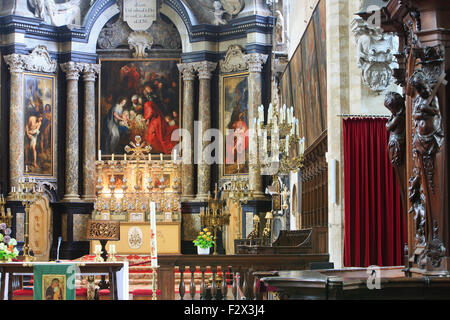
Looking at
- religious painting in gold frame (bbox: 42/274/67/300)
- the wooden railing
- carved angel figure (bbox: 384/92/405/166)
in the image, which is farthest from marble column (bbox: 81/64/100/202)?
carved angel figure (bbox: 384/92/405/166)

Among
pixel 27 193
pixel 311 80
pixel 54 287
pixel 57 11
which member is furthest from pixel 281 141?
pixel 57 11

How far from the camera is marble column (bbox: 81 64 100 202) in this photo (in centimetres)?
2302

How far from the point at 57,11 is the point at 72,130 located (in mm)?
3535

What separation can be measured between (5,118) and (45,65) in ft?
6.45

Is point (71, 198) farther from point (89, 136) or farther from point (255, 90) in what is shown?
point (255, 90)

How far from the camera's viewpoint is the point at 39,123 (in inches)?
888

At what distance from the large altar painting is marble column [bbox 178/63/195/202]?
520 mm

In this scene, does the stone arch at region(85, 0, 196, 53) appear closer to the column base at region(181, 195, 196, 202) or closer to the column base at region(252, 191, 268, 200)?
the column base at region(181, 195, 196, 202)

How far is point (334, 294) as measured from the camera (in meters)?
5.28

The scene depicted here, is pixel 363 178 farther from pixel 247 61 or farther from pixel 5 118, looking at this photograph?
pixel 5 118
